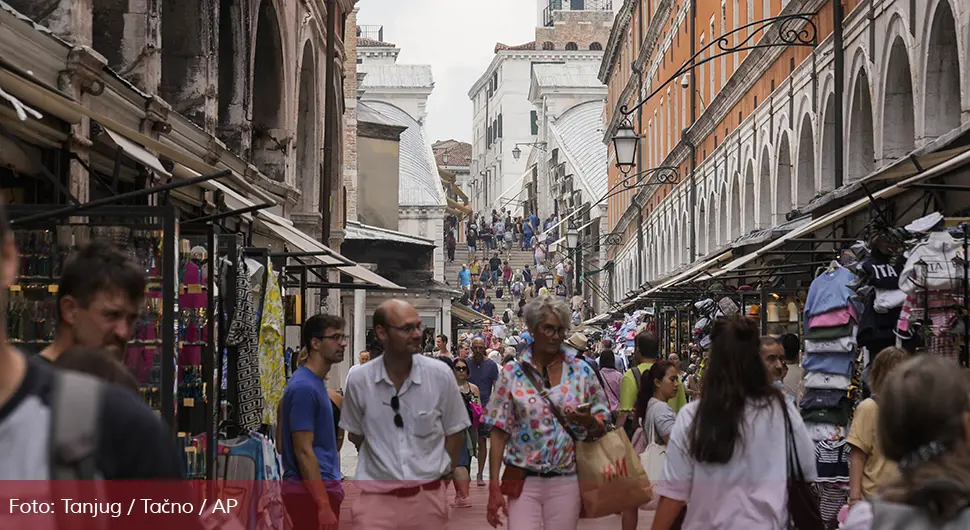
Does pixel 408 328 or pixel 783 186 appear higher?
pixel 783 186

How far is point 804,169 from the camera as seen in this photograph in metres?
25.3

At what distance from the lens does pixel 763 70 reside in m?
28.7

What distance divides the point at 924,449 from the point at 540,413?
4302mm

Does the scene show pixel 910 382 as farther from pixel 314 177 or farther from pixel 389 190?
pixel 389 190

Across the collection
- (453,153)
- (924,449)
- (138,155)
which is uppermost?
(453,153)

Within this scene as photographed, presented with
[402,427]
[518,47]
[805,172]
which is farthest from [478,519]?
[518,47]

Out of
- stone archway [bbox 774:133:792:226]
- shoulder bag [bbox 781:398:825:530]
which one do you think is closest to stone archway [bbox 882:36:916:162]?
stone archway [bbox 774:133:792:226]

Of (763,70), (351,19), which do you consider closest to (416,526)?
(763,70)

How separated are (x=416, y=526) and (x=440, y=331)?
4125 cm

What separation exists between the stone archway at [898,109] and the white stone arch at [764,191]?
10033 millimetres

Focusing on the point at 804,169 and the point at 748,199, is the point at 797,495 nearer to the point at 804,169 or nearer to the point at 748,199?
the point at 804,169

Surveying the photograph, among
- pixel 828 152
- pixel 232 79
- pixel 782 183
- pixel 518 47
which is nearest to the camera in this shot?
pixel 232 79

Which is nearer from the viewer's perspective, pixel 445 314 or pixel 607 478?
pixel 607 478

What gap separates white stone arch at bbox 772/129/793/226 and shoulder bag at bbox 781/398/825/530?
826 inches
